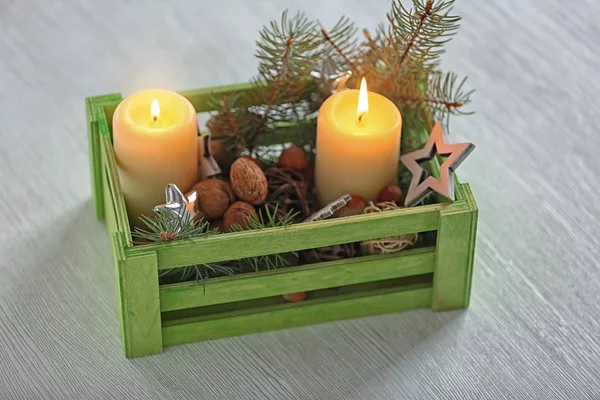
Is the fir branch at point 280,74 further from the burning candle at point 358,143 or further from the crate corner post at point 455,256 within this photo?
the crate corner post at point 455,256

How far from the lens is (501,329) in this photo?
3.92ft

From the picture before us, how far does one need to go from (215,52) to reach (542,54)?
43 cm

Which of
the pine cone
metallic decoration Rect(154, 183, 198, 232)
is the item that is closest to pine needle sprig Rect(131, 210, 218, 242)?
metallic decoration Rect(154, 183, 198, 232)

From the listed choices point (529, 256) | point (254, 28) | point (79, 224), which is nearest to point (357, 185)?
point (529, 256)

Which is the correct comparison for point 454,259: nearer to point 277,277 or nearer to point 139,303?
point 277,277

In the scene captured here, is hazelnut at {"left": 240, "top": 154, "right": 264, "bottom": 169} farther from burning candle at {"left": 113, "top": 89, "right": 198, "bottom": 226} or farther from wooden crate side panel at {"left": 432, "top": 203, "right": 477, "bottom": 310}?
wooden crate side panel at {"left": 432, "top": 203, "right": 477, "bottom": 310}

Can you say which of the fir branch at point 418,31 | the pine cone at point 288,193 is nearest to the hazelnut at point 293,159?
the pine cone at point 288,193

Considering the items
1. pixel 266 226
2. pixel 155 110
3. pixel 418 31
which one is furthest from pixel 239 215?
pixel 418 31

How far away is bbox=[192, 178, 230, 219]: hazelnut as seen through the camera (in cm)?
117

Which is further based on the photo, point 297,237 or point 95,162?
point 95,162

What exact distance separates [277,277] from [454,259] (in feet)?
0.59

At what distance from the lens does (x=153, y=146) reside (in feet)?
3.78

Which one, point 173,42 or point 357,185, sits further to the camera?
point 173,42

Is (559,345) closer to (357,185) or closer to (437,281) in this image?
(437,281)
